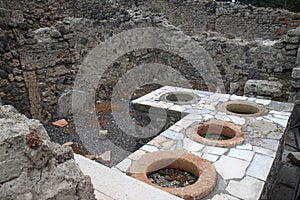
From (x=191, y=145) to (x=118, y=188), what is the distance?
69.8 inches

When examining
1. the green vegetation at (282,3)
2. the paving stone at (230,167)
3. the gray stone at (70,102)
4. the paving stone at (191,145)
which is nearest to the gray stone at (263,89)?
the paving stone at (191,145)

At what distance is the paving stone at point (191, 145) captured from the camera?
3224mm

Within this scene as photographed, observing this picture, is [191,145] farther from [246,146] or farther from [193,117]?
[193,117]

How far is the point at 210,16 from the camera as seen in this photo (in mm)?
12594

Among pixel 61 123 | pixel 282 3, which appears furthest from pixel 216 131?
pixel 282 3

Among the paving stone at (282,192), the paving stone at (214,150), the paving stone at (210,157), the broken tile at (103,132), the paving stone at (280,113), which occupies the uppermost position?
the paving stone at (210,157)

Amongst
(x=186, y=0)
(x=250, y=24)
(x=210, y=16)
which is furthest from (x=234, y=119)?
(x=186, y=0)

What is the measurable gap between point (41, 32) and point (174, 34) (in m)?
3.68

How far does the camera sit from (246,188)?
8.25 feet

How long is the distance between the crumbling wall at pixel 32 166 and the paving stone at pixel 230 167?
5.86ft

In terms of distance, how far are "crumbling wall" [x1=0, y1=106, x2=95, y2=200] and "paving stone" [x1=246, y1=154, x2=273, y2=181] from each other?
2.00 m

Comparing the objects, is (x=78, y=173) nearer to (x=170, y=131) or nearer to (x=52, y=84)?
(x=170, y=131)

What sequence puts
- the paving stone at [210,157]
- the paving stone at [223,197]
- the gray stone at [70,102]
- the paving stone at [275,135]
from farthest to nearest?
the gray stone at [70,102]
the paving stone at [275,135]
the paving stone at [210,157]
the paving stone at [223,197]

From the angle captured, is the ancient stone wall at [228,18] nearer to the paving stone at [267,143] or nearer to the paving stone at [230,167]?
the paving stone at [267,143]
